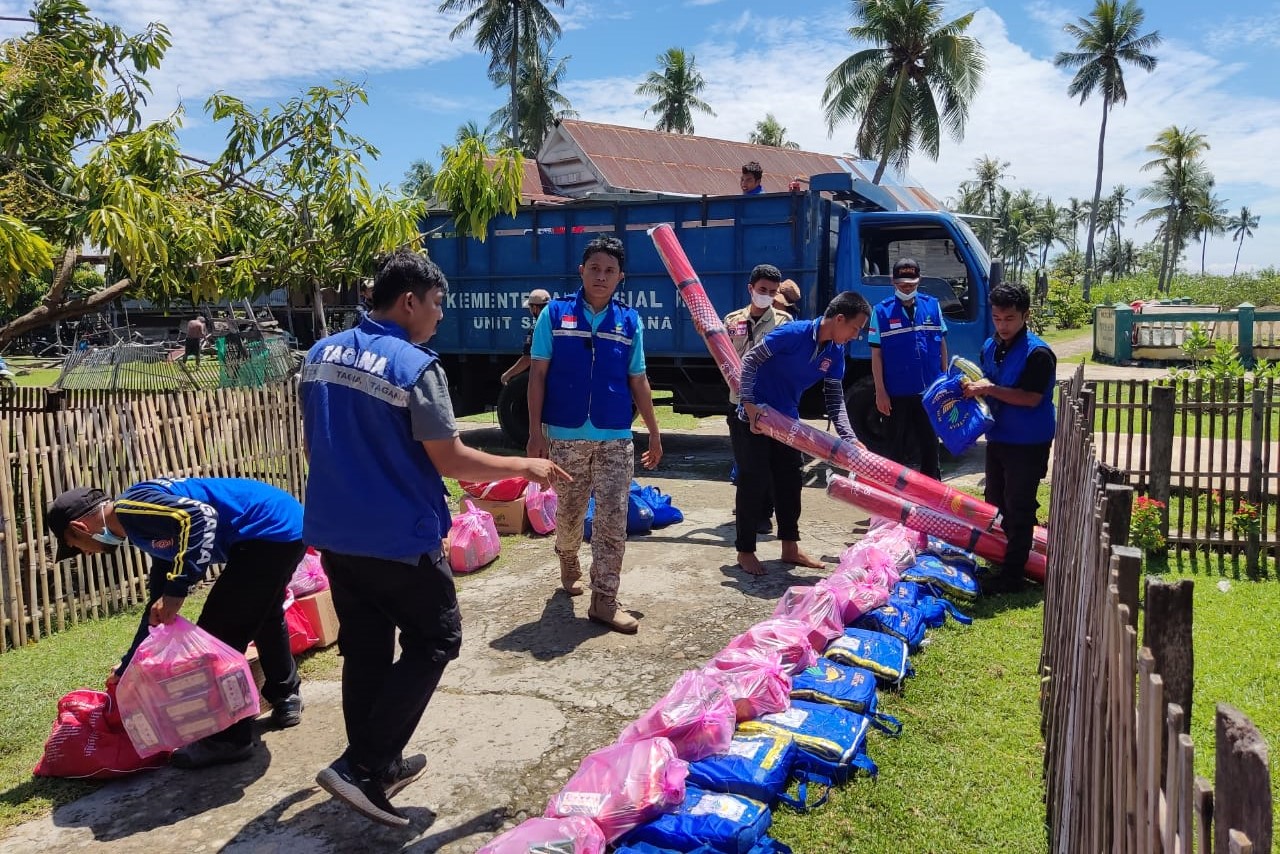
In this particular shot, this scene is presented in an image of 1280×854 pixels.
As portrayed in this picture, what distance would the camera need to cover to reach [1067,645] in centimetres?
262

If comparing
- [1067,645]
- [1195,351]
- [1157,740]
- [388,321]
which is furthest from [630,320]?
[1195,351]

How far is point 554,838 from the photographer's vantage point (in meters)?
2.43

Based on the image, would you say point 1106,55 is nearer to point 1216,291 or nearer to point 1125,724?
point 1216,291

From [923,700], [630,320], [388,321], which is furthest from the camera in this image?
[630,320]

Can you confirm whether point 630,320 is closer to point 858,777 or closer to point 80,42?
point 858,777

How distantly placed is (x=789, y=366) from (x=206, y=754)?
344cm

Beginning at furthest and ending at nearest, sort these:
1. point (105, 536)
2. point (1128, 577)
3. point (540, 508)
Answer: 1. point (540, 508)
2. point (105, 536)
3. point (1128, 577)

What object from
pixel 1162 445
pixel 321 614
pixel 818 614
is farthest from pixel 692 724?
pixel 1162 445

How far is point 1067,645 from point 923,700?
3.74 ft

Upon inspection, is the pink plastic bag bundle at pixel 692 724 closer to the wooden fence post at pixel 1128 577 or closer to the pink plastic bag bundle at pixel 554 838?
the pink plastic bag bundle at pixel 554 838

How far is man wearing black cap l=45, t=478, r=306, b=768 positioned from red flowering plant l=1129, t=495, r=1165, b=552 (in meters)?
4.91

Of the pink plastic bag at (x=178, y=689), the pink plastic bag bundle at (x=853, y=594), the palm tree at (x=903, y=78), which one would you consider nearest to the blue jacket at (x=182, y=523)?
the pink plastic bag at (x=178, y=689)

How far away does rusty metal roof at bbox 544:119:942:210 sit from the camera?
1725 centimetres

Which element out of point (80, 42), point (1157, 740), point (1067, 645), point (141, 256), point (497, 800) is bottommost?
point (497, 800)
